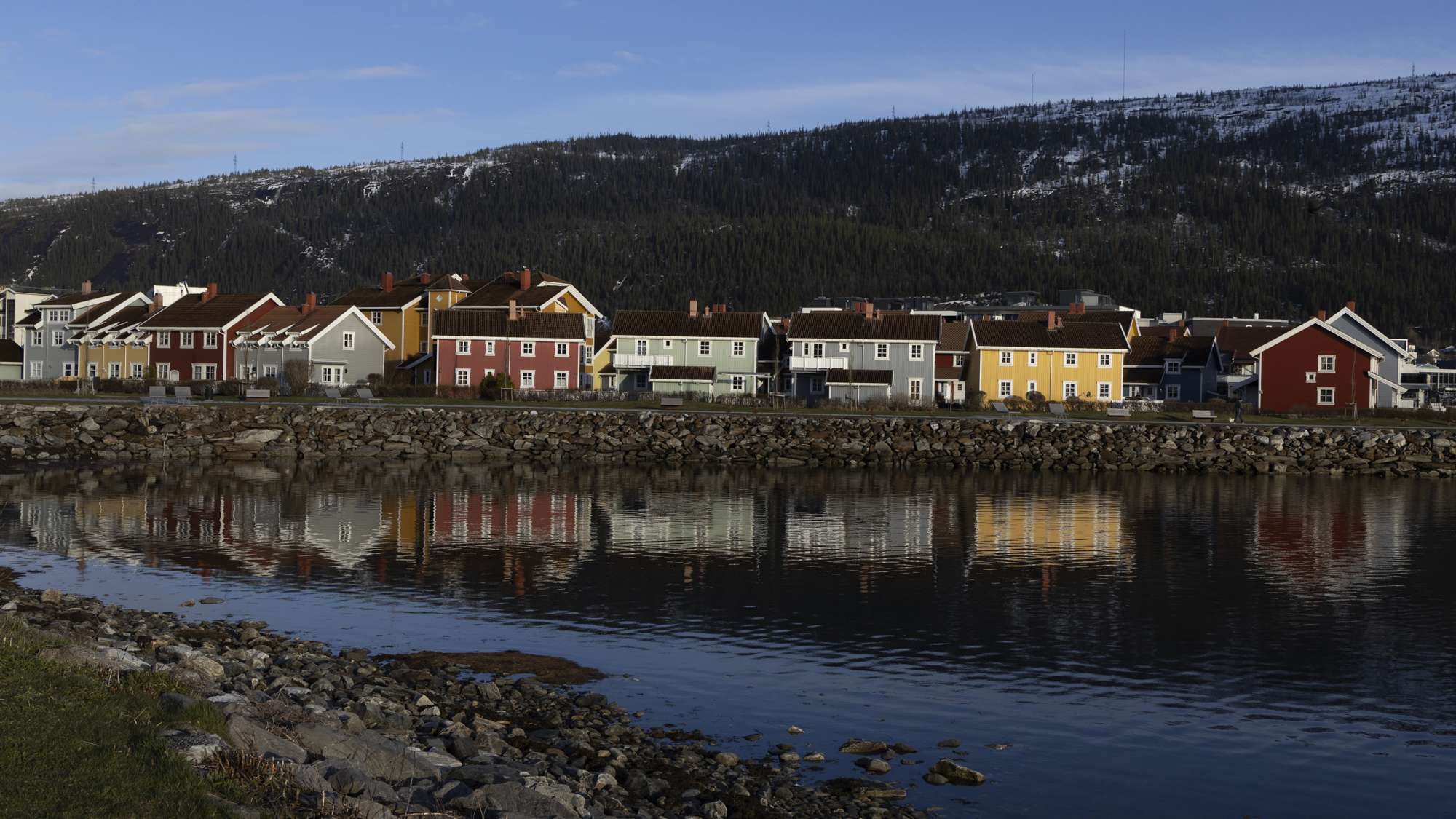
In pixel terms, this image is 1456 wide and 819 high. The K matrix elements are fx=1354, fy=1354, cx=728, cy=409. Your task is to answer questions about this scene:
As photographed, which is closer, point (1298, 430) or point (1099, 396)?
point (1298, 430)

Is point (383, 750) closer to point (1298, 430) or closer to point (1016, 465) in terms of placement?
point (1016, 465)

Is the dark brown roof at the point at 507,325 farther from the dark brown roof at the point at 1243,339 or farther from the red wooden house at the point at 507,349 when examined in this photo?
the dark brown roof at the point at 1243,339

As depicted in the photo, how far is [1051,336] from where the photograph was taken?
293ft

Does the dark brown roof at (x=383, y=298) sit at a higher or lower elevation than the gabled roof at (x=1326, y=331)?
higher

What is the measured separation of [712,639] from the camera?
2312 cm

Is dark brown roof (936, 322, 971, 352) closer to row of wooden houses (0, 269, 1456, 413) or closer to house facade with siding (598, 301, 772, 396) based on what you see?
row of wooden houses (0, 269, 1456, 413)

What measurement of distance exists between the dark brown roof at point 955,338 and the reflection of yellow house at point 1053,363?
6.08 ft

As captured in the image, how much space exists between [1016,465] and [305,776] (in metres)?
53.7

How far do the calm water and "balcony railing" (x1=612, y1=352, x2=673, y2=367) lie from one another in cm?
3934

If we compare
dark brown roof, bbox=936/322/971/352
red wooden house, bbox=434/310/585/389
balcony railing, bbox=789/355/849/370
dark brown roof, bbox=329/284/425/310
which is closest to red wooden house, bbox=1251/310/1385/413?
dark brown roof, bbox=936/322/971/352

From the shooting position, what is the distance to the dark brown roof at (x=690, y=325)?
89750 mm

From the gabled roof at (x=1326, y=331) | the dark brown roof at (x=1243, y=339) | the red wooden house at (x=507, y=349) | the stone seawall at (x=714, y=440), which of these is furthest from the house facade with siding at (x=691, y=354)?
the gabled roof at (x=1326, y=331)

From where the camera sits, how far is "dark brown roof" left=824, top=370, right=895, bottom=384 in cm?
8544

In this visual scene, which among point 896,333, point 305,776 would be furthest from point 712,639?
point 896,333
